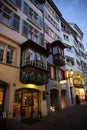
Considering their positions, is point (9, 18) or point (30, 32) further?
point (30, 32)

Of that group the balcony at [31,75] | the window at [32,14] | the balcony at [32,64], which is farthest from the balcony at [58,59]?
the balcony at [31,75]

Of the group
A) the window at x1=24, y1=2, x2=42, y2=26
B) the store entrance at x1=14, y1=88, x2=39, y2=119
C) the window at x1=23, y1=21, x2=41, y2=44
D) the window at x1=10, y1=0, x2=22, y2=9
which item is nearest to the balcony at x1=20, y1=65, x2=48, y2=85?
the store entrance at x1=14, y1=88, x2=39, y2=119

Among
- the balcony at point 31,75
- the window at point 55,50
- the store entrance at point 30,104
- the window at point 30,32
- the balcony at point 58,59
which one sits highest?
the window at point 30,32

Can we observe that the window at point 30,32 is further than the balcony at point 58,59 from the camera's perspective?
No

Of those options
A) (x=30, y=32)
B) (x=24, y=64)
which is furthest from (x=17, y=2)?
(x=24, y=64)

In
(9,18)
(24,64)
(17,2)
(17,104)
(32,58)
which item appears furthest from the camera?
(17,2)

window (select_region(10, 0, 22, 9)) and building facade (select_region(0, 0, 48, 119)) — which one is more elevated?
window (select_region(10, 0, 22, 9))

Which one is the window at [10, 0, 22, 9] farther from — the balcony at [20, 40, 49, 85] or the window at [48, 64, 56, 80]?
the window at [48, 64, 56, 80]

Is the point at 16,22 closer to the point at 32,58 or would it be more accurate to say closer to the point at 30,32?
the point at 30,32

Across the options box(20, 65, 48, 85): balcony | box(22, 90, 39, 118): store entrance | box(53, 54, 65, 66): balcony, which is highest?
box(53, 54, 65, 66): balcony

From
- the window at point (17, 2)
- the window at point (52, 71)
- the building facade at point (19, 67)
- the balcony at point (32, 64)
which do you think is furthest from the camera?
the window at point (52, 71)

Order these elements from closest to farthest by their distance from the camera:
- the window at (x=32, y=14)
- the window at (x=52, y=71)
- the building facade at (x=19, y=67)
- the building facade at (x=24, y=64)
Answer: the building facade at (x=19, y=67), the building facade at (x=24, y=64), the window at (x=32, y=14), the window at (x=52, y=71)

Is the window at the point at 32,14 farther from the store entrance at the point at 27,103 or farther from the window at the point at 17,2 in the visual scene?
the store entrance at the point at 27,103

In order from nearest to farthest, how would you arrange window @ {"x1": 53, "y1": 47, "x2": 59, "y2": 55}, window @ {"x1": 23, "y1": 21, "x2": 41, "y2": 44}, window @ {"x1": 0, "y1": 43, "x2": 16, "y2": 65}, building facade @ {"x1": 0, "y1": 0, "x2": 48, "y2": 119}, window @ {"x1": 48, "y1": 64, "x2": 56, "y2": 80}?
1. building facade @ {"x1": 0, "y1": 0, "x2": 48, "y2": 119}
2. window @ {"x1": 0, "y1": 43, "x2": 16, "y2": 65}
3. window @ {"x1": 23, "y1": 21, "x2": 41, "y2": 44}
4. window @ {"x1": 48, "y1": 64, "x2": 56, "y2": 80}
5. window @ {"x1": 53, "y1": 47, "x2": 59, "y2": 55}
